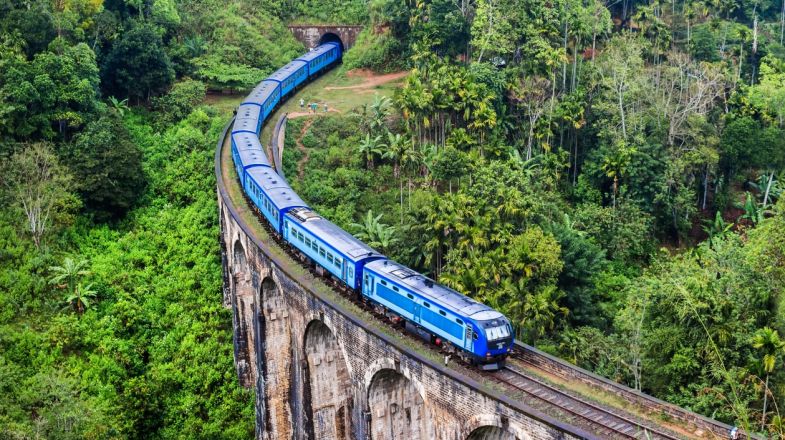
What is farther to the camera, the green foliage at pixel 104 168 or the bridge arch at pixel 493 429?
the green foliage at pixel 104 168

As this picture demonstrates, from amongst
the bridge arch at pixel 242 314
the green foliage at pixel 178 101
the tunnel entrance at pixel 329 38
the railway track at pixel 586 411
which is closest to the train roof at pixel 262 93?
the green foliage at pixel 178 101

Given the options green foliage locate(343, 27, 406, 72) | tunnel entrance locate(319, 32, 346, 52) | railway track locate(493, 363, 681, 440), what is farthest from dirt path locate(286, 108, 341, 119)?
railway track locate(493, 363, 681, 440)

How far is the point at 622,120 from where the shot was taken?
48.8 metres

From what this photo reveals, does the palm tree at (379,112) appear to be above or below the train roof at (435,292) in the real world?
above

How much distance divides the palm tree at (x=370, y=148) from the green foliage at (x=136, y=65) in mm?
17652

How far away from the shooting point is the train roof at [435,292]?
2577 cm

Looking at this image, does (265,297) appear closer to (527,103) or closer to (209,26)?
(527,103)

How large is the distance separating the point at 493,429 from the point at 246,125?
31569 millimetres

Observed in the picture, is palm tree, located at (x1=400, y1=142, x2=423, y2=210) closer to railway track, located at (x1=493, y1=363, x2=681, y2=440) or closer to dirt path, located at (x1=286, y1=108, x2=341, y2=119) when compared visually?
dirt path, located at (x1=286, y1=108, x2=341, y2=119)

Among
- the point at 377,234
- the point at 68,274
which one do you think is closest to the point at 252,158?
the point at 377,234

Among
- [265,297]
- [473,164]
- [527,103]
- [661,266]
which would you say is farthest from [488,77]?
[265,297]

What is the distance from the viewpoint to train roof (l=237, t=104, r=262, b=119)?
52.5 meters

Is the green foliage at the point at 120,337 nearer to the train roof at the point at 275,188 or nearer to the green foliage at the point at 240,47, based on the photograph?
the train roof at the point at 275,188

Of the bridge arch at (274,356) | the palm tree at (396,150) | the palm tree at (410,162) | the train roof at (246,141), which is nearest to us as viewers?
the bridge arch at (274,356)
